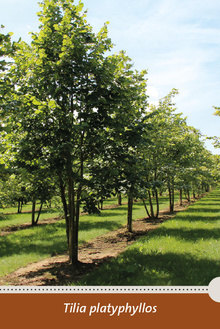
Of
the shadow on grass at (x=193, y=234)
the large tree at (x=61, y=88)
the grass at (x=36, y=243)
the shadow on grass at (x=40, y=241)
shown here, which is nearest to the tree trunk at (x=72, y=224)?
the large tree at (x=61, y=88)

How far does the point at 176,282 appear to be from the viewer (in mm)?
6293

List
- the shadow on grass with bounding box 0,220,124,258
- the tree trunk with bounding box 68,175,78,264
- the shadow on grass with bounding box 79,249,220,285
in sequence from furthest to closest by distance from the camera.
Result: 1. the shadow on grass with bounding box 0,220,124,258
2. the tree trunk with bounding box 68,175,78,264
3. the shadow on grass with bounding box 79,249,220,285

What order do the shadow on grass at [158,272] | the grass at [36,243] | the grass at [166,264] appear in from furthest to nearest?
the grass at [36,243] < the grass at [166,264] < the shadow on grass at [158,272]

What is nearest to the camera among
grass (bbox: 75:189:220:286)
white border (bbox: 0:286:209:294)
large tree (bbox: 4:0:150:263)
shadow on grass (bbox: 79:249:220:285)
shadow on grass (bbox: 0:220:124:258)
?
white border (bbox: 0:286:209:294)

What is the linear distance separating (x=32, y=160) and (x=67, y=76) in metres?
2.91

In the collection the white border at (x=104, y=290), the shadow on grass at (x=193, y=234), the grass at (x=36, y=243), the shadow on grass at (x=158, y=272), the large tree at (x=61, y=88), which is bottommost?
the grass at (x=36, y=243)

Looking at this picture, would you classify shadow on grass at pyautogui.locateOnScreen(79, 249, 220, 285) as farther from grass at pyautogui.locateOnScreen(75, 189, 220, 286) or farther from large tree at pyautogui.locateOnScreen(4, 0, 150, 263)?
large tree at pyautogui.locateOnScreen(4, 0, 150, 263)

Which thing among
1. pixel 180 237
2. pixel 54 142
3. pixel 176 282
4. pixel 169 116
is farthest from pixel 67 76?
pixel 169 116

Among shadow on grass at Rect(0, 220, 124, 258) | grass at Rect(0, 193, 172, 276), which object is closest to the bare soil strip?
grass at Rect(0, 193, 172, 276)

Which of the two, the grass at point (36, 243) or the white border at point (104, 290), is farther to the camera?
the grass at point (36, 243)

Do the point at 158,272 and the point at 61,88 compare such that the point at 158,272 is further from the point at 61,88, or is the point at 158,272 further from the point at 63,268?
the point at 61,88

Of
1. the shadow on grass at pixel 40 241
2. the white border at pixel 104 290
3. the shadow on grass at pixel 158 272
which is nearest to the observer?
the white border at pixel 104 290

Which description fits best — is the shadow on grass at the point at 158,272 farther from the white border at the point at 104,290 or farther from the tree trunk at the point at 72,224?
the tree trunk at the point at 72,224
